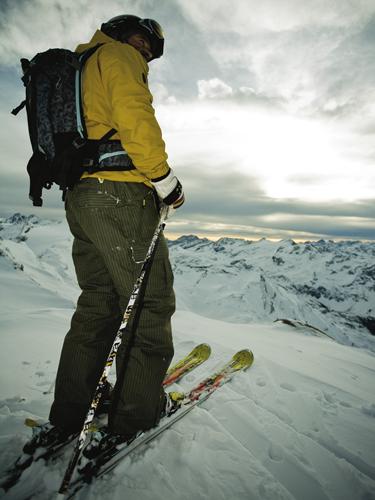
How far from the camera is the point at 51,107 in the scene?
2.08 metres

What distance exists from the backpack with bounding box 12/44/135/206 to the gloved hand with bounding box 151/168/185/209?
258 millimetres

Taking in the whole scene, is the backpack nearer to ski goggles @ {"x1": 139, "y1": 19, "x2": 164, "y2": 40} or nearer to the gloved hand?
the gloved hand

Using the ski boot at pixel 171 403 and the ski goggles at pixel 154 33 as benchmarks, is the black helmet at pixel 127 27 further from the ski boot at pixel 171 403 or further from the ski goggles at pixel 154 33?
the ski boot at pixel 171 403

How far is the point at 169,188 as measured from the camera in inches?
84.4

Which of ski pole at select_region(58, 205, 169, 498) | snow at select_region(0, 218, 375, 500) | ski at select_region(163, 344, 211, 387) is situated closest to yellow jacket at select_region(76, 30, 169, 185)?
ski pole at select_region(58, 205, 169, 498)

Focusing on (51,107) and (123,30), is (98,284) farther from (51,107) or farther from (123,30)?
(123,30)

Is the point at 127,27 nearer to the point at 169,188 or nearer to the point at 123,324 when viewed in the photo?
the point at 169,188

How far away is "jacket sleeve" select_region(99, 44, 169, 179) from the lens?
1.92 metres

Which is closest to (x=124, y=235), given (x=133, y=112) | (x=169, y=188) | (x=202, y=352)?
(x=169, y=188)

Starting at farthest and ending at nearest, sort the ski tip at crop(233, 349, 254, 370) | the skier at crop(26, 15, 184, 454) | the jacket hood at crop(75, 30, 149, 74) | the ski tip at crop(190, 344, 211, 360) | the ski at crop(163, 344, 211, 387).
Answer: the ski tip at crop(190, 344, 211, 360), the ski tip at crop(233, 349, 254, 370), the ski at crop(163, 344, 211, 387), the jacket hood at crop(75, 30, 149, 74), the skier at crop(26, 15, 184, 454)

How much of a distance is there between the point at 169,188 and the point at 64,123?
933 mm

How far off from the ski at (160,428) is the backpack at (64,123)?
6.71ft

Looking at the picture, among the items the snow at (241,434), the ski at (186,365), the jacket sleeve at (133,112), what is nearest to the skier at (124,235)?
the jacket sleeve at (133,112)

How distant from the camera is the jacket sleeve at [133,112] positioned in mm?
1925
